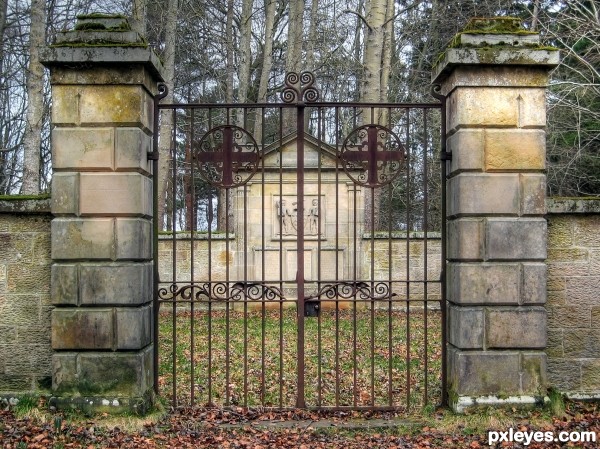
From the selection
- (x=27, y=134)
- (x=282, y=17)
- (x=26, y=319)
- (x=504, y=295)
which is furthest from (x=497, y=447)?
(x=282, y=17)

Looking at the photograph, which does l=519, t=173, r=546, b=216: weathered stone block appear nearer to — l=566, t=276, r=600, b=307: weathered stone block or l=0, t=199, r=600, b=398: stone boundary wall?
l=0, t=199, r=600, b=398: stone boundary wall

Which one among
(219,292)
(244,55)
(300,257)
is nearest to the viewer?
(300,257)

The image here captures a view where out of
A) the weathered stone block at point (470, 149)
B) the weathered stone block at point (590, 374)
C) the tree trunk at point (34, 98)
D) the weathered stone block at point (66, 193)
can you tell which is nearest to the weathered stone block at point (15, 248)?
the weathered stone block at point (66, 193)

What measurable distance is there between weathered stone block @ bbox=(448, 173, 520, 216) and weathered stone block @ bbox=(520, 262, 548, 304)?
0.46m

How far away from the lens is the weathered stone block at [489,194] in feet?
16.3

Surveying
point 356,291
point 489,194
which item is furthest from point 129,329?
point 489,194

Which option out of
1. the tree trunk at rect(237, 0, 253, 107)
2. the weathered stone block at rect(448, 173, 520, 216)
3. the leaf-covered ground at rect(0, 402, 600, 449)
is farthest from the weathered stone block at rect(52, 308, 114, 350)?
the tree trunk at rect(237, 0, 253, 107)

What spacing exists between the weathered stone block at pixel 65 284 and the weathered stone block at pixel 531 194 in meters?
3.65

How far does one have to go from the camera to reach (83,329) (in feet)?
16.2

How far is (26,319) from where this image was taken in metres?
5.20

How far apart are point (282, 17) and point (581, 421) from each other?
16.9 metres

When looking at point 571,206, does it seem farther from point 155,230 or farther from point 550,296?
point 155,230

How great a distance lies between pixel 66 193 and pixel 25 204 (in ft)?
1.47

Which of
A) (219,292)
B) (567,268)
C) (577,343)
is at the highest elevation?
(567,268)
